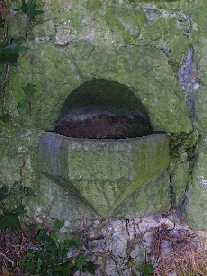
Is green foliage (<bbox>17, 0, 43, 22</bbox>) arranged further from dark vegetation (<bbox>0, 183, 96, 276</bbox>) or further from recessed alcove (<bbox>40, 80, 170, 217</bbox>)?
dark vegetation (<bbox>0, 183, 96, 276</bbox>)

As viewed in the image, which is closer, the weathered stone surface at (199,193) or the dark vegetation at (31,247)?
the dark vegetation at (31,247)

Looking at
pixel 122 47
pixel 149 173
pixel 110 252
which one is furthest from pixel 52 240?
pixel 122 47

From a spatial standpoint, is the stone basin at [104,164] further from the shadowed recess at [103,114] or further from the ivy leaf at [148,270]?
the ivy leaf at [148,270]

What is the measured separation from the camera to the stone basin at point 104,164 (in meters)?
2.24

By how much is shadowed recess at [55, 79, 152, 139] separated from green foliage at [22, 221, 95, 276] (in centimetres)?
44

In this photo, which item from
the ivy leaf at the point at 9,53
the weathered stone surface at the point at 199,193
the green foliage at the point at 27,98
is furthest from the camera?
the weathered stone surface at the point at 199,193

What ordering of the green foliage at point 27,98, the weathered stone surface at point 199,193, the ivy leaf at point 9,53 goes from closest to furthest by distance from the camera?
the ivy leaf at point 9,53, the green foliage at point 27,98, the weathered stone surface at point 199,193

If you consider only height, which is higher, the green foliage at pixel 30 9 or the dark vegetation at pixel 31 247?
the green foliage at pixel 30 9

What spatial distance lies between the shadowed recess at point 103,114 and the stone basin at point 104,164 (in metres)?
0.14

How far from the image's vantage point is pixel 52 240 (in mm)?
2348

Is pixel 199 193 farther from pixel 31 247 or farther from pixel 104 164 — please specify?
pixel 31 247

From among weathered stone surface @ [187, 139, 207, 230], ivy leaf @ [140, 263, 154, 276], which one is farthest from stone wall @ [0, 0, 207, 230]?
ivy leaf @ [140, 263, 154, 276]

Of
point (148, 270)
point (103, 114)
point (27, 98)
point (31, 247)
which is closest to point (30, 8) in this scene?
point (27, 98)

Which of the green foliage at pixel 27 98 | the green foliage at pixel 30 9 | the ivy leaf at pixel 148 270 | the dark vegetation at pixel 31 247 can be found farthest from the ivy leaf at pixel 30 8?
the ivy leaf at pixel 148 270
